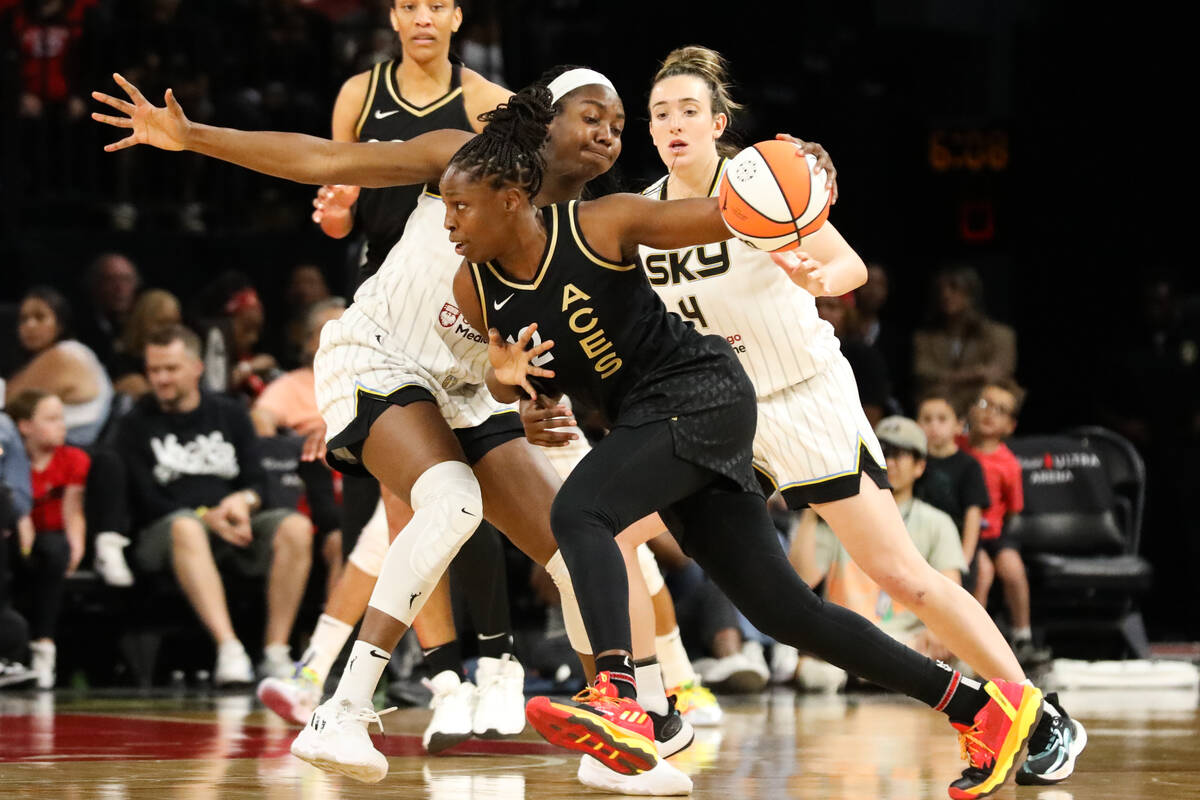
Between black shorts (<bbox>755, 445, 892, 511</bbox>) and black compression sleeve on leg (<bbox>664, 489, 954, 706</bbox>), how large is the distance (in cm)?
54

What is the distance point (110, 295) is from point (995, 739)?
22.5 ft

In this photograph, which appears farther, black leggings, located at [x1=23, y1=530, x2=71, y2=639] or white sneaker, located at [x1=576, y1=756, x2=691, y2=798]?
black leggings, located at [x1=23, y1=530, x2=71, y2=639]

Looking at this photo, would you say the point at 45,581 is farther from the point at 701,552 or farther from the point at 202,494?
the point at 701,552

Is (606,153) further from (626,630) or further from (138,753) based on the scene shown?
(138,753)

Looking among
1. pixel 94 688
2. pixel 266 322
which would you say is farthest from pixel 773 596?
pixel 266 322

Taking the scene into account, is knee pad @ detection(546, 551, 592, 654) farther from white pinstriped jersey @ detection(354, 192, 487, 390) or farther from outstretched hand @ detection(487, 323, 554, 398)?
outstretched hand @ detection(487, 323, 554, 398)

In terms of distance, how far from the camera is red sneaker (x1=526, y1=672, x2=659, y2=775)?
13.2 ft

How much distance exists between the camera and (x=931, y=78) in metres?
13.5

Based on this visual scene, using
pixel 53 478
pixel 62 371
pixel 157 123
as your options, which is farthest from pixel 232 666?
pixel 157 123

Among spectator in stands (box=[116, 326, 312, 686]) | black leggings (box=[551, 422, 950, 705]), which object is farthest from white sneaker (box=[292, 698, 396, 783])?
spectator in stands (box=[116, 326, 312, 686])

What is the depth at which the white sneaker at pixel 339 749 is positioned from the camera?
423cm

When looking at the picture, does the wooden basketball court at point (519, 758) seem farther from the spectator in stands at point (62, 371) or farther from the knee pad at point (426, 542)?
the spectator in stands at point (62, 371)

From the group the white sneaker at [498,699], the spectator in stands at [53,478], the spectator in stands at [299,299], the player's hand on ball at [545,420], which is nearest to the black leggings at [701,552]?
the player's hand on ball at [545,420]

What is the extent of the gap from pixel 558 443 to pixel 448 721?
116 cm
